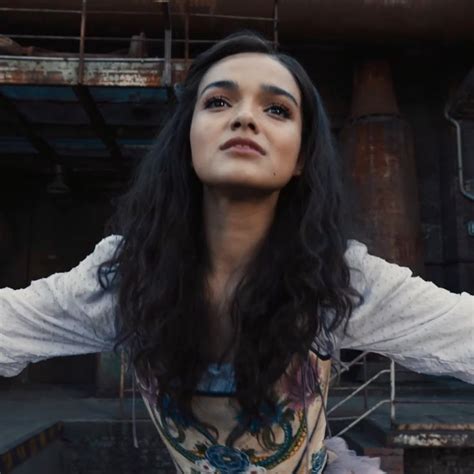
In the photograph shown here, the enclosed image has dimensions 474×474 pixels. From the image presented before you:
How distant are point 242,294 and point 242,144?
0.41 metres

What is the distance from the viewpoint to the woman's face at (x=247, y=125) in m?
1.36

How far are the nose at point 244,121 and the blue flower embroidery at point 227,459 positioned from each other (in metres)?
0.93

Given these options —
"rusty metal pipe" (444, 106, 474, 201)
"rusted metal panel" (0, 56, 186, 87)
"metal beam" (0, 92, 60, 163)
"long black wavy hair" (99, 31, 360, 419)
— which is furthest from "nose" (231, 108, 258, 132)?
"rusty metal pipe" (444, 106, 474, 201)

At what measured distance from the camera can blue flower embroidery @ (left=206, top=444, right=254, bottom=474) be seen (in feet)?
5.08

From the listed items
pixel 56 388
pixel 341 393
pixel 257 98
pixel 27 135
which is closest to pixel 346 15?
pixel 27 135

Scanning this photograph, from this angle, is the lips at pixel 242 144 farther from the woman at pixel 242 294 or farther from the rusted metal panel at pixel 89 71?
the rusted metal panel at pixel 89 71

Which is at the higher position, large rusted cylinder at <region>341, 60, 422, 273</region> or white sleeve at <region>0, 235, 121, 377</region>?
large rusted cylinder at <region>341, 60, 422, 273</region>

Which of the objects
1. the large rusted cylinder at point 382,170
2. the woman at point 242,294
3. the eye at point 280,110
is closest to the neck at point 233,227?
the woman at point 242,294

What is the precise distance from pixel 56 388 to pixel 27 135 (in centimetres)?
380

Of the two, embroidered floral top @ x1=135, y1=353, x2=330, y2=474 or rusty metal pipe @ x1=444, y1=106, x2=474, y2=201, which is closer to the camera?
embroidered floral top @ x1=135, y1=353, x2=330, y2=474

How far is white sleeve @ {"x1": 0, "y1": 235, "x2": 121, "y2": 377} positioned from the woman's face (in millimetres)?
490

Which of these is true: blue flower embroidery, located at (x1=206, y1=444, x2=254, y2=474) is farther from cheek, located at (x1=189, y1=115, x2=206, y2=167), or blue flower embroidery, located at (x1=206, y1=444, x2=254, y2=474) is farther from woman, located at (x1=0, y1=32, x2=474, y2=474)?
cheek, located at (x1=189, y1=115, x2=206, y2=167)

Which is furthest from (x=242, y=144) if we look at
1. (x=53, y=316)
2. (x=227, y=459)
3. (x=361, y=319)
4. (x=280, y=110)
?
(x=227, y=459)

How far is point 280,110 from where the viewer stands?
1.47 m
